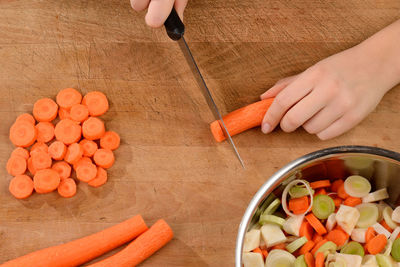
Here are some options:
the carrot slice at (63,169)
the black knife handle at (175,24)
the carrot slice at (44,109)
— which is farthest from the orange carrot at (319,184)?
the carrot slice at (44,109)

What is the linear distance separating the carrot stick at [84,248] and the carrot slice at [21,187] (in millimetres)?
206

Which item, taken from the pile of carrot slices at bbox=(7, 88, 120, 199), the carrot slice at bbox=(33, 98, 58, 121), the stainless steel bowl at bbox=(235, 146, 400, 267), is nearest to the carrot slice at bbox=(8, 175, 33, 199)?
the pile of carrot slices at bbox=(7, 88, 120, 199)

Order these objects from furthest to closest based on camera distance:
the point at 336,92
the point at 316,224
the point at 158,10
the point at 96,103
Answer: the point at 96,103 < the point at 336,92 < the point at 316,224 < the point at 158,10

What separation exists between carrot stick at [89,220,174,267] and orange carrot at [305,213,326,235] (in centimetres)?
44

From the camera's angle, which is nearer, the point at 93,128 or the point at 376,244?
the point at 376,244

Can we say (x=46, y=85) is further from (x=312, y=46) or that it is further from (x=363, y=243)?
Result: (x=363, y=243)

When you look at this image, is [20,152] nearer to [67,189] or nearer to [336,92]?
[67,189]

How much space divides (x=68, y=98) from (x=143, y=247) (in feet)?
1.99

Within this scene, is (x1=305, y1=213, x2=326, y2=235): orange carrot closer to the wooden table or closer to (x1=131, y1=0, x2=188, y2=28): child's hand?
the wooden table

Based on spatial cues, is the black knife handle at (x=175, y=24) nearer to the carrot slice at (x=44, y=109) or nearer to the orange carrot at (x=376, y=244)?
the carrot slice at (x=44, y=109)

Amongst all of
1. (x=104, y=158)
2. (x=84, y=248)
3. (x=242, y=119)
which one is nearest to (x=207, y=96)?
(x=242, y=119)

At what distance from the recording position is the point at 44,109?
174 centimetres

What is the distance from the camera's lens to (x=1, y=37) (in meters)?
1.85

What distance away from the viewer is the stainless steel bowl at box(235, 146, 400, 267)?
139 cm
